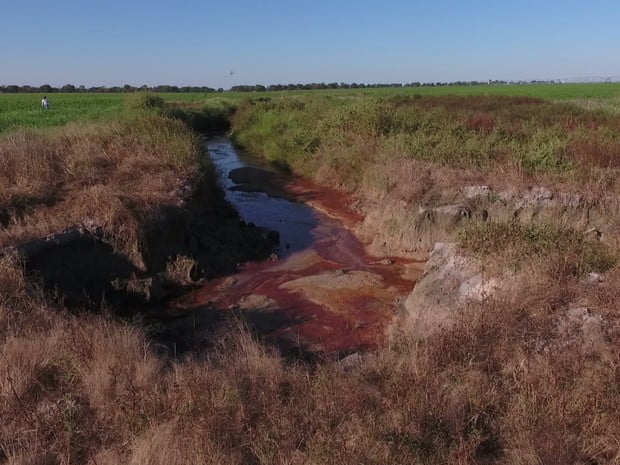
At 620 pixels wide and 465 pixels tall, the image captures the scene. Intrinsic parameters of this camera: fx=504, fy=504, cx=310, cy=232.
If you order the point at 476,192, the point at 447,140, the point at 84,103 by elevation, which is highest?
the point at 84,103

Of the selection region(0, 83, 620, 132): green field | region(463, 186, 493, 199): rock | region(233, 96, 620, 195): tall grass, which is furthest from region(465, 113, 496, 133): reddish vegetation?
region(0, 83, 620, 132): green field

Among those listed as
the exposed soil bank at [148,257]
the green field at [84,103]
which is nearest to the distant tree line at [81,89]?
the green field at [84,103]

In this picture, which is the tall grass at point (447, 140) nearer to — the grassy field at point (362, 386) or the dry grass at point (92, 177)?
the grassy field at point (362, 386)

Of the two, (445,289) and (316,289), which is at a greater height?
(445,289)

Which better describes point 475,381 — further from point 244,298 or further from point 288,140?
point 288,140

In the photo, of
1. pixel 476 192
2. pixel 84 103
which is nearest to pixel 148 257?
pixel 476 192

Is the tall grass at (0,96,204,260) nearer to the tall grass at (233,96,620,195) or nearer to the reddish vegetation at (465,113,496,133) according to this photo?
the tall grass at (233,96,620,195)

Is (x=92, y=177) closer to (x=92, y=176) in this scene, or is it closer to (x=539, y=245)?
(x=92, y=176)

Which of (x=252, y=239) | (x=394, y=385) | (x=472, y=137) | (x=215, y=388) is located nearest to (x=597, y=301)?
(x=394, y=385)
